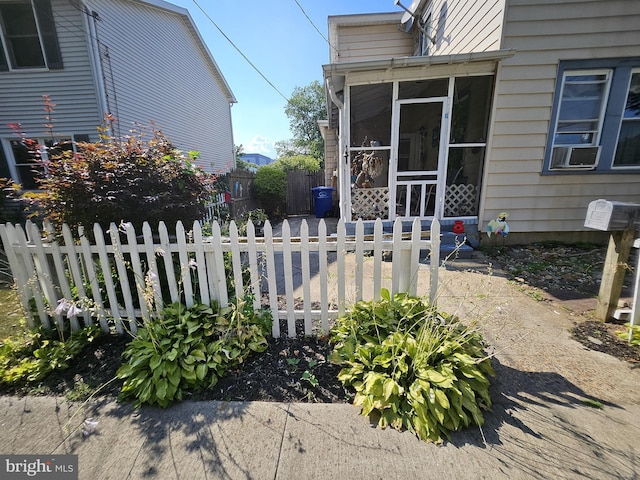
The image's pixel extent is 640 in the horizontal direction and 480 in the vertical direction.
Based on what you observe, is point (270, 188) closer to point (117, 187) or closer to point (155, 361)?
point (117, 187)

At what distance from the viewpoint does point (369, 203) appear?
5.88 meters

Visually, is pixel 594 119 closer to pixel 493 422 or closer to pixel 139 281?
pixel 493 422

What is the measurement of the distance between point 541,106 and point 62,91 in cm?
1113

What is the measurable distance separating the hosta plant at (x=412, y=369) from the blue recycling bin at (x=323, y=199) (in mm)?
8038

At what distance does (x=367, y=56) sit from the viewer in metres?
9.29

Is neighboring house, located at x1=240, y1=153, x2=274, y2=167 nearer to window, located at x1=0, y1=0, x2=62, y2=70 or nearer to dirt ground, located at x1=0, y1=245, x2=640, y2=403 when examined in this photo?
window, located at x1=0, y1=0, x2=62, y2=70

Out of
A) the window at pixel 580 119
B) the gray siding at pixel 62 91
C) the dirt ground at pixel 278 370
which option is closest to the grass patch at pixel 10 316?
the dirt ground at pixel 278 370

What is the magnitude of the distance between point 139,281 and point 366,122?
9.02 m

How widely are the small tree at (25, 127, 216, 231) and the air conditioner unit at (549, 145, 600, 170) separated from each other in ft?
20.1

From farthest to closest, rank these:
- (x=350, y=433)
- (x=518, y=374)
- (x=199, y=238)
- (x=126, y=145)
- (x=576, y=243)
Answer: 1. (x=576, y=243)
2. (x=126, y=145)
3. (x=199, y=238)
4. (x=518, y=374)
5. (x=350, y=433)

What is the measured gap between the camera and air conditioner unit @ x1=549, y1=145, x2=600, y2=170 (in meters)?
5.00

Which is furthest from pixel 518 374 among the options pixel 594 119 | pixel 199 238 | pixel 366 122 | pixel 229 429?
pixel 366 122

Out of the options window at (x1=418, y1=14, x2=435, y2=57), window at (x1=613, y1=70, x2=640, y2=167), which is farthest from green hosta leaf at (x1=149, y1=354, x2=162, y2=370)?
window at (x1=418, y1=14, x2=435, y2=57)

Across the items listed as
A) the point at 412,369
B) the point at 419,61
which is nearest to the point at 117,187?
the point at 412,369
